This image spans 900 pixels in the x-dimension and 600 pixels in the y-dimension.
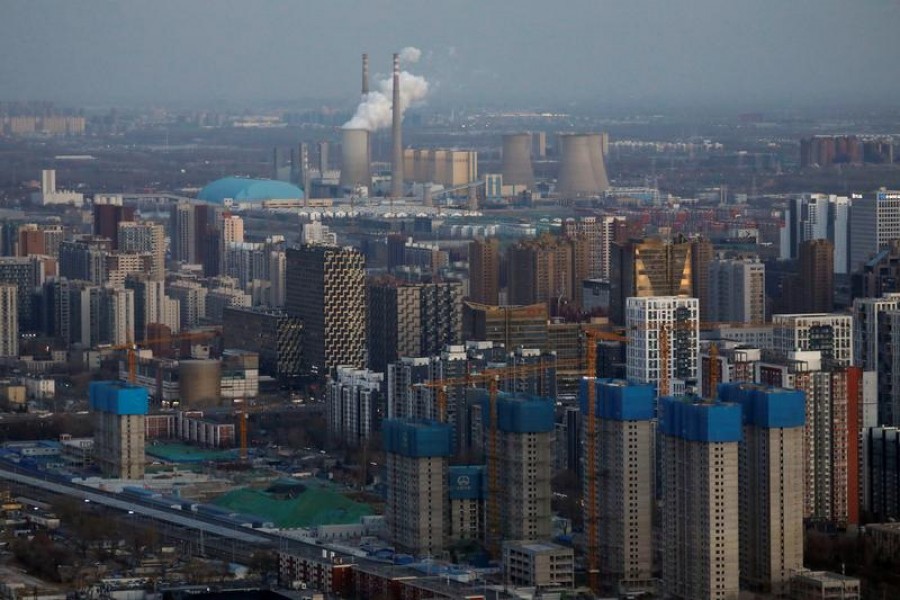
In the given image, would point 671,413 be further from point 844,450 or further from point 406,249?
point 406,249

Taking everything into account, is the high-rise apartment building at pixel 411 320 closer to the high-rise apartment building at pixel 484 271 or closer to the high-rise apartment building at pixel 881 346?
the high-rise apartment building at pixel 484 271

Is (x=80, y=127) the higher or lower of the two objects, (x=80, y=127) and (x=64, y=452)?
the higher

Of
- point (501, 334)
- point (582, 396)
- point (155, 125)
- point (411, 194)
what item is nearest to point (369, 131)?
point (411, 194)

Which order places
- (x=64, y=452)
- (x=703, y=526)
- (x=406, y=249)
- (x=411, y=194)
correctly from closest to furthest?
(x=703, y=526)
(x=64, y=452)
(x=406, y=249)
(x=411, y=194)

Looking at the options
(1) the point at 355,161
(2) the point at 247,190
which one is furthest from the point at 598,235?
(1) the point at 355,161

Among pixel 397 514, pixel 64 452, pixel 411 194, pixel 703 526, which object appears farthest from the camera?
pixel 411 194

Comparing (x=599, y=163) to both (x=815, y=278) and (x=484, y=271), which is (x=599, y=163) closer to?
(x=484, y=271)
